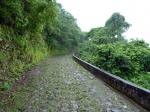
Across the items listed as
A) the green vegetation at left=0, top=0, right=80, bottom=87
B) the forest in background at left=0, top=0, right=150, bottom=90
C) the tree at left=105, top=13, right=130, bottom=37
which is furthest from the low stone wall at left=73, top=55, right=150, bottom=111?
the tree at left=105, top=13, right=130, bottom=37

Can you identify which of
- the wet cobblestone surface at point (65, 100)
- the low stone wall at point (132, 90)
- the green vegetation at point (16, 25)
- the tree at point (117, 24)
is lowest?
the wet cobblestone surface at point (65, 100)

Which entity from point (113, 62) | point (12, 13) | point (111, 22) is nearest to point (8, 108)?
point (12, 13)

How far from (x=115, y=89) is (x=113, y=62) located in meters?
5.82

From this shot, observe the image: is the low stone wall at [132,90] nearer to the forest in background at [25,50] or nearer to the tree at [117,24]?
the forest in background at [25,50]

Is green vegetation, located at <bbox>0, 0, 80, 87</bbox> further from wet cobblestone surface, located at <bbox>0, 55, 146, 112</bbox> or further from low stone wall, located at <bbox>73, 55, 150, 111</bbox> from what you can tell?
low stone wall, located at <bbox>73, 55, 150, 111</bbox>

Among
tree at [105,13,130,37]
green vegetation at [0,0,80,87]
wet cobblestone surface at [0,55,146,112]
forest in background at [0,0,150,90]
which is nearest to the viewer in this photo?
wet cobblestone surface at [0,55,146,112]

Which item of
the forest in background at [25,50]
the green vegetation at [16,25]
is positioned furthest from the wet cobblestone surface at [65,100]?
the green vegetation at [16,25]

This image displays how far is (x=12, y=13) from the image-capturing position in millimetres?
13180

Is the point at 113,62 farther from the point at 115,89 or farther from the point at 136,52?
the point at 115,89

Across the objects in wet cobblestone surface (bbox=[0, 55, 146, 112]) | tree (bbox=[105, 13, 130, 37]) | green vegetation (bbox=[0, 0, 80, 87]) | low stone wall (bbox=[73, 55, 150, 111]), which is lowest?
wet cobblestone surface (bbox=[0, 55, 146, 112])

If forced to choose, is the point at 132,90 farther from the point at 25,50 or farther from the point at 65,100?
the point at 25,50

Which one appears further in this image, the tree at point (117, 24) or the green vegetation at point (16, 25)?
the tree at point (117, 24)

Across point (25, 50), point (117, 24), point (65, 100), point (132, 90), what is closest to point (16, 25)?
point (25, 50)

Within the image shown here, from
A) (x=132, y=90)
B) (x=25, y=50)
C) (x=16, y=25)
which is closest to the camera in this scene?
(x=132, y=90)
